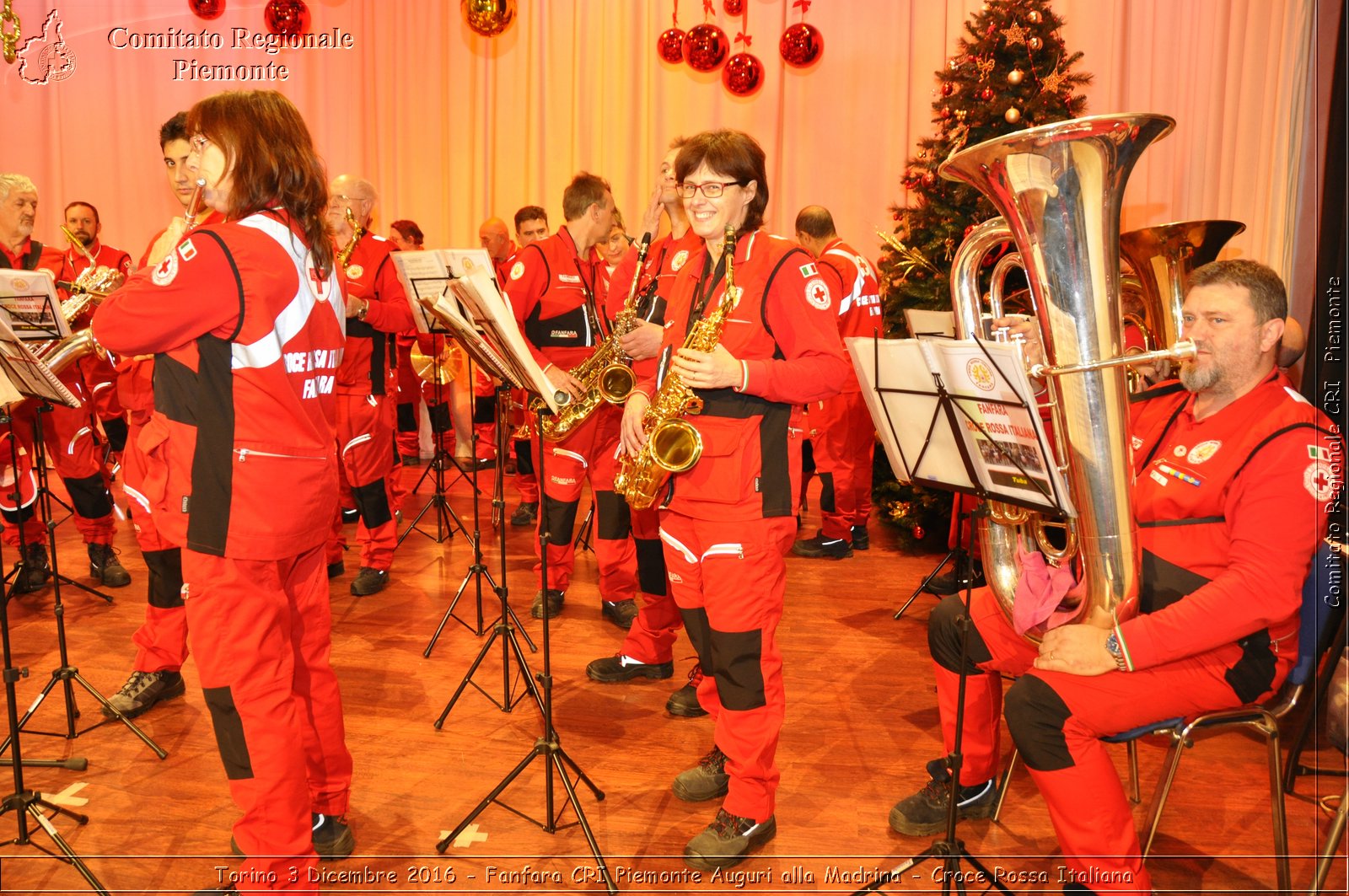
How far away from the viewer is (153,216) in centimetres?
945

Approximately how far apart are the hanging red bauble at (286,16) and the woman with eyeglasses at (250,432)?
6.93 meters

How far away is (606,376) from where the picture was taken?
4.18 metres

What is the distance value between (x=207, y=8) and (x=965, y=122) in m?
6.37

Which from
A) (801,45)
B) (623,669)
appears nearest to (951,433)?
(623,669)

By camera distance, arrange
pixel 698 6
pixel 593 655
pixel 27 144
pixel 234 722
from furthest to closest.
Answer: pixel 27 144
pixel 698 6
pixel 593 655
pixel 234 722

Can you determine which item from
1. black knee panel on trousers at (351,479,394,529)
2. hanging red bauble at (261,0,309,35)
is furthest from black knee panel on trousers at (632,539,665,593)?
hanging red bauble at (261,0,309,35)

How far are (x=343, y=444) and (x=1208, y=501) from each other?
4.20 metres

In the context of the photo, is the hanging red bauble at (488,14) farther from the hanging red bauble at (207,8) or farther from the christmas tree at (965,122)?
the christmas tree at (965,122)

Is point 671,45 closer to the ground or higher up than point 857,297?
higher up

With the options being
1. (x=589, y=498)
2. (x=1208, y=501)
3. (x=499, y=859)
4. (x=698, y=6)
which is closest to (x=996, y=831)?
(x=1208, y=501)

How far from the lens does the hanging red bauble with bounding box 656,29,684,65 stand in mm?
8156

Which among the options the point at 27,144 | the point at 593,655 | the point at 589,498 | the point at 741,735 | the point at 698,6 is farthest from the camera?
the point at 27,144

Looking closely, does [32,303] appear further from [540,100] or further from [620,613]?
[540,100]

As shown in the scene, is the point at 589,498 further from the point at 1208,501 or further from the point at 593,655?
the point at 1208,501
